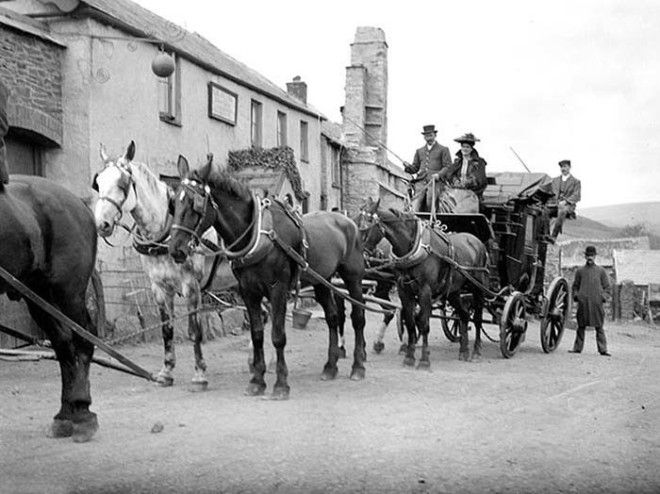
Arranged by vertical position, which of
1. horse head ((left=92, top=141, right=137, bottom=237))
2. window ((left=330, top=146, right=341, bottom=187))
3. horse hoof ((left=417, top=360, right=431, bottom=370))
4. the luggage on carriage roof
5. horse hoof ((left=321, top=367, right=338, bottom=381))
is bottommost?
horse hoof ((left=417, top=360, right=431, bottom=370))

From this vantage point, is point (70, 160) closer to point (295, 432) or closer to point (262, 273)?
point (262, 273)

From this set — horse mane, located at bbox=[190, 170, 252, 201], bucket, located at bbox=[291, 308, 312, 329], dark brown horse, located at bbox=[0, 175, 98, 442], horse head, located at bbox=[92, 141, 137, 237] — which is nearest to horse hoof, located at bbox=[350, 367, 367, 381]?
horse mane, located at bbox=[190, 170, 252, 201]

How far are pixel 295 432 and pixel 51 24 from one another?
30.6 ft

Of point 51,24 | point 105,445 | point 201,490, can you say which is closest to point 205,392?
point 105,445

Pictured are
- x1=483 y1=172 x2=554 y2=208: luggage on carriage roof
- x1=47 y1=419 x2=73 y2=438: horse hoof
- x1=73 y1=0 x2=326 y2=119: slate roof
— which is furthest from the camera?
x1=73 y1=0 x2=326 y2=119: slate roof

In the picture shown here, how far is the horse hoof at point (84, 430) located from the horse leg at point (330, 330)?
3.54m

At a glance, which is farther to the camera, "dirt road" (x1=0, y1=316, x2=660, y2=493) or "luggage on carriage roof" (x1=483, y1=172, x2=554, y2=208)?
"luggage on carriage roof" (x1=483, y1=172, x2=554, y2=208)

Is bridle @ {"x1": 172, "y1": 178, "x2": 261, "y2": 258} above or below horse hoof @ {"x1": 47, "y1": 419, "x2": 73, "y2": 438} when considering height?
above

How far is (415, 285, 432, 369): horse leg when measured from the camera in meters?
9.86

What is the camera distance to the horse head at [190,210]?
274 inches

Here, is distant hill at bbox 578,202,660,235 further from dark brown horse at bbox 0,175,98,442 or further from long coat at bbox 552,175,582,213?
dark brown horse at bbox 0,175,98,442

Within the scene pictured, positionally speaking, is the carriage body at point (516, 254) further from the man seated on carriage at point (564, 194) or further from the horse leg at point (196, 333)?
the horse leg at point (196, 333)

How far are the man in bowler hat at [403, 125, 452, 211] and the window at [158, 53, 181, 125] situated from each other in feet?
17.6

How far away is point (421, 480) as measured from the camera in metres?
4.70
